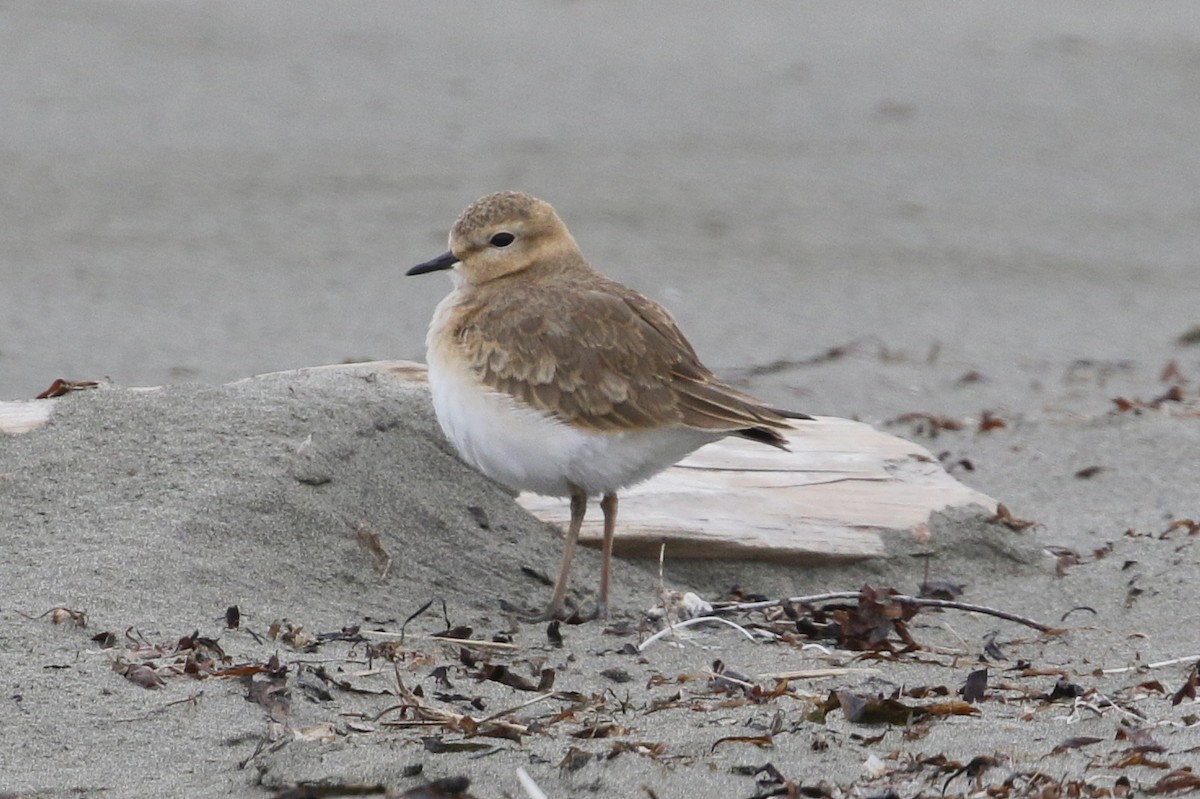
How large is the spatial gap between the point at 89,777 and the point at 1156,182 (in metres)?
10.0

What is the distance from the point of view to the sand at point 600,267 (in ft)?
11.8

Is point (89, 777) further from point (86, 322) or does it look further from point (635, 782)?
point (86, 322)

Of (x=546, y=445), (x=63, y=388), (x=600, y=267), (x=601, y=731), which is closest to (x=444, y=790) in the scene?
(x=601, y=731)

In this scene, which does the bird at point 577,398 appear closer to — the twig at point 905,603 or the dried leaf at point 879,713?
the twig at point 905,603

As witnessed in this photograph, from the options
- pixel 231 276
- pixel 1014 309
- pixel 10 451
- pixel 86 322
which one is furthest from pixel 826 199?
pixel 10 451

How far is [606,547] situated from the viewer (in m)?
4.89

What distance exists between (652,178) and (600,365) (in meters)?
6.81

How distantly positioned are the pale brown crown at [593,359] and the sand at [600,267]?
1.84 ft

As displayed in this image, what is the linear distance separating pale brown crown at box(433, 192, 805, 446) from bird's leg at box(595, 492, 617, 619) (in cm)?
Result: 36

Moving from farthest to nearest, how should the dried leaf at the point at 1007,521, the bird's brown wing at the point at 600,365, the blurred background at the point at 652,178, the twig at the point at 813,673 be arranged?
the blurred background at the point at 652,178 < the dried leaf at the point at 1007,521 < the bird's brown wing at the point at 600,365 < the twig at the point at 813,673

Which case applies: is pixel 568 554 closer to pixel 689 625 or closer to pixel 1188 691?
pixel 689 625

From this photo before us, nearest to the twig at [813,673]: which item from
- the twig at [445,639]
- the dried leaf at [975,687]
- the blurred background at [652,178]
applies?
the dried leaf at [975,687]

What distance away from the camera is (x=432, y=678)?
394 cm

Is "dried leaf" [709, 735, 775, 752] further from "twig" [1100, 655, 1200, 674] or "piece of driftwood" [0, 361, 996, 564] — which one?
"piece of driftwood" [0, 361, 996, 564]
